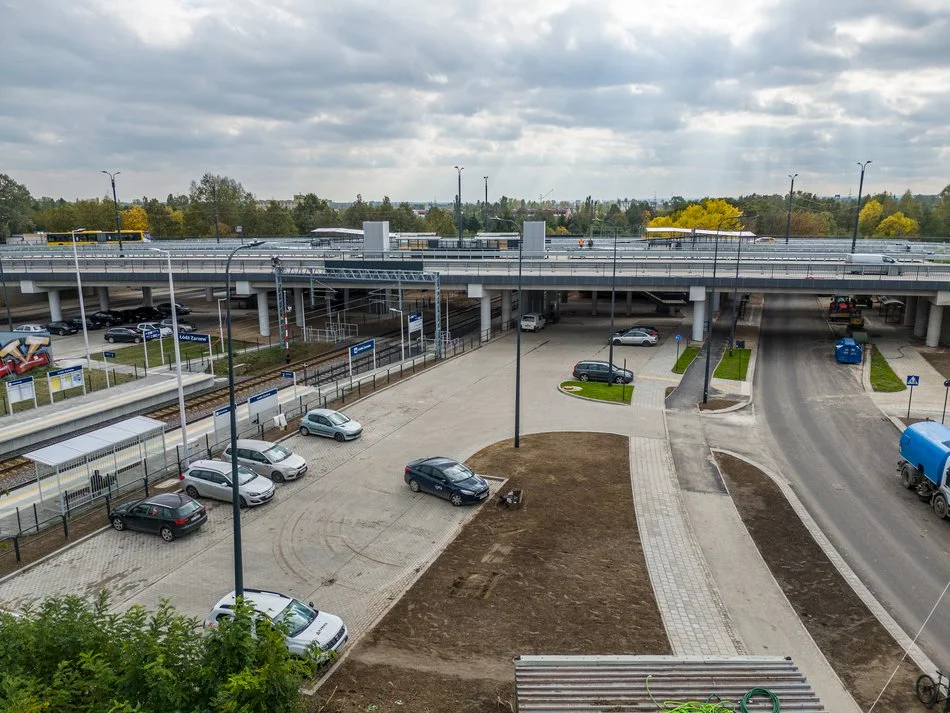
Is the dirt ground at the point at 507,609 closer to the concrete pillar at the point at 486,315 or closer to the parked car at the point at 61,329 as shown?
the concrete pillar at the point at 486,315

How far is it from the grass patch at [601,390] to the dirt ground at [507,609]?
33.0 ft

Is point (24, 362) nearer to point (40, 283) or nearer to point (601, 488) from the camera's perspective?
point (40, 283)

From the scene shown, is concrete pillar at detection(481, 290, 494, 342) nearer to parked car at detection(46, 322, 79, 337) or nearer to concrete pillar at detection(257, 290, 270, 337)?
concrete pillar at detection(257, 290, 270, 337)

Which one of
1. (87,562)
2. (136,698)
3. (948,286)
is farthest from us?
(948,286)

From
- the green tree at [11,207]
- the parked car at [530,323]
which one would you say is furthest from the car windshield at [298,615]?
the green tree at [11,207]

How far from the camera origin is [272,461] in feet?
66.3

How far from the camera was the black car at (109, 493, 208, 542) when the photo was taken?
16516 mm

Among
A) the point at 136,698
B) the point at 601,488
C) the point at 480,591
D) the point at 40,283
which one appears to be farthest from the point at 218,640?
the point at 40,283

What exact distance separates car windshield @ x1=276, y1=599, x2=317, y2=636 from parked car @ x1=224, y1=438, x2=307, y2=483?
8.11 metres

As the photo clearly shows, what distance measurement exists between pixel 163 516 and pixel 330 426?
7.85 m

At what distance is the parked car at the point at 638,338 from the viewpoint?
41.3 meters

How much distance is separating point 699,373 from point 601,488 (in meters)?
16.8

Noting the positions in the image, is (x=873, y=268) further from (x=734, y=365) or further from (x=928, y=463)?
(x=928, y=463)

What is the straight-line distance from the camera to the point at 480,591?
14.2 meters
